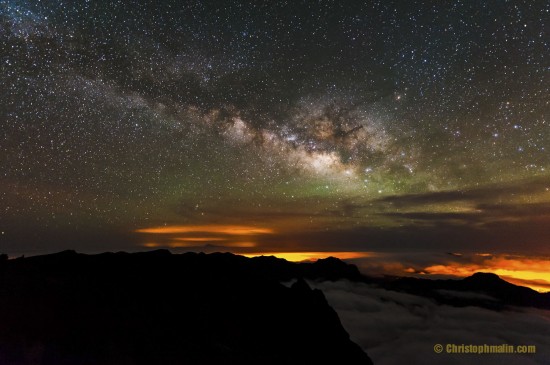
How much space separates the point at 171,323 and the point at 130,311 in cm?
749

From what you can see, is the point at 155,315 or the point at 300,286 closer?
the point at 155,315

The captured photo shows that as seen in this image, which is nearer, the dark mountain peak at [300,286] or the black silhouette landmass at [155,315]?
the black silhouette landmass at [155,315]

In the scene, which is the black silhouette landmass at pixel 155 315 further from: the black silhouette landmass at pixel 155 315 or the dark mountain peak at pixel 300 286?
the dark mountain peak at pixel 300 286

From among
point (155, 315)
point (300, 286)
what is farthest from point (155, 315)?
point (300, 286)

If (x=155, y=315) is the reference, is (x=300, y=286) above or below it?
below

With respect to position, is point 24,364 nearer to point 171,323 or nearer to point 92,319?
point 92,319

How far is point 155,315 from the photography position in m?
44.1

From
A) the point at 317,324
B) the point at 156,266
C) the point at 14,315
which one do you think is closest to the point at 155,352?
the point at 14,315

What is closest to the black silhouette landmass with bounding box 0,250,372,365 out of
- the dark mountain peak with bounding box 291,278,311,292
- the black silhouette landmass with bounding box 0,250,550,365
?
the black silhouette landmass with bounding box 0,250,550,365

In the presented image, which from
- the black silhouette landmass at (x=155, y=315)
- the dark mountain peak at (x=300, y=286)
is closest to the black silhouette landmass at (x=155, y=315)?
the black silhouette landmass at (x=155, y=315)

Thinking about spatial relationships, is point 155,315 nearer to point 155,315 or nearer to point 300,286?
point 155,315

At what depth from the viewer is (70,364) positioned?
24.2m

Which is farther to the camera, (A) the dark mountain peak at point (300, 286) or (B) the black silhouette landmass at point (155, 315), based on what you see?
(A) the dark mountain peak at point (300, 286)

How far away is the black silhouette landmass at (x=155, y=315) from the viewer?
26297 mm
